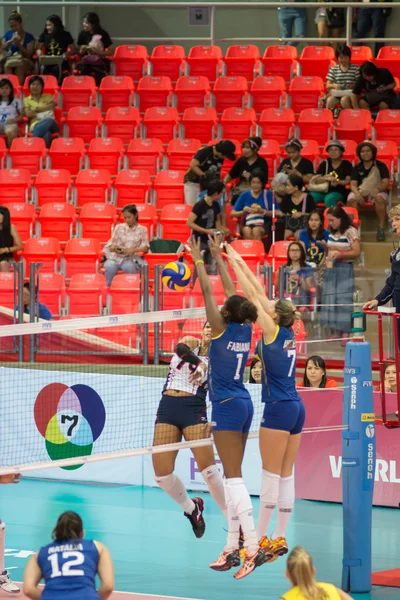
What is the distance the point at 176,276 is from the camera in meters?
12.5

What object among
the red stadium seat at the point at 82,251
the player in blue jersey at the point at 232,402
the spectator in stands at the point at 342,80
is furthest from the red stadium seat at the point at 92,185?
the player in blue jersey at the point at 232,402

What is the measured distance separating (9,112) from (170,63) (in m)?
3.16

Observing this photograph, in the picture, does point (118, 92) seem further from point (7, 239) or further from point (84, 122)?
point (7, 239)

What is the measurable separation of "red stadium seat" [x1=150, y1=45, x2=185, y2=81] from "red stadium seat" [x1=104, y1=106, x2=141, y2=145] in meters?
1.59

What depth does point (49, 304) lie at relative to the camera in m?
13.3

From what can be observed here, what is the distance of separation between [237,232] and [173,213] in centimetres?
102

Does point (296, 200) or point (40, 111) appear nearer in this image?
point (296, 200)

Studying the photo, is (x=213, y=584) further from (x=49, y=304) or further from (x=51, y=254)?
(x=51, y=254)

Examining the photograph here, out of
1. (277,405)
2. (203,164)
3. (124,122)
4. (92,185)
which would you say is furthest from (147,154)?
(277,405)

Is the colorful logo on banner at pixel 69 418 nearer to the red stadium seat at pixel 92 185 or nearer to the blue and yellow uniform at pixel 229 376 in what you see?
the blue and yellow uniform at pixel 229 376

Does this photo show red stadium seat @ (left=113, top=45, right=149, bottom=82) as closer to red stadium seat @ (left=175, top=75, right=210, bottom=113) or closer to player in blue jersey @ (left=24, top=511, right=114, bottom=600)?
red stadium seat @ (left=175, top=75, right=210, bottom=113)

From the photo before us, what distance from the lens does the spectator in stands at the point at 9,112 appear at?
1873 centimetres

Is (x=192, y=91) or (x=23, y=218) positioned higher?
(x=192, y=91)

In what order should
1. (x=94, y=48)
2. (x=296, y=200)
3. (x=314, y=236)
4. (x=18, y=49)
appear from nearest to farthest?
(x=314, y=236) → (x=296, y=200) → (x=94, y=48) → (x=18, y=49)
